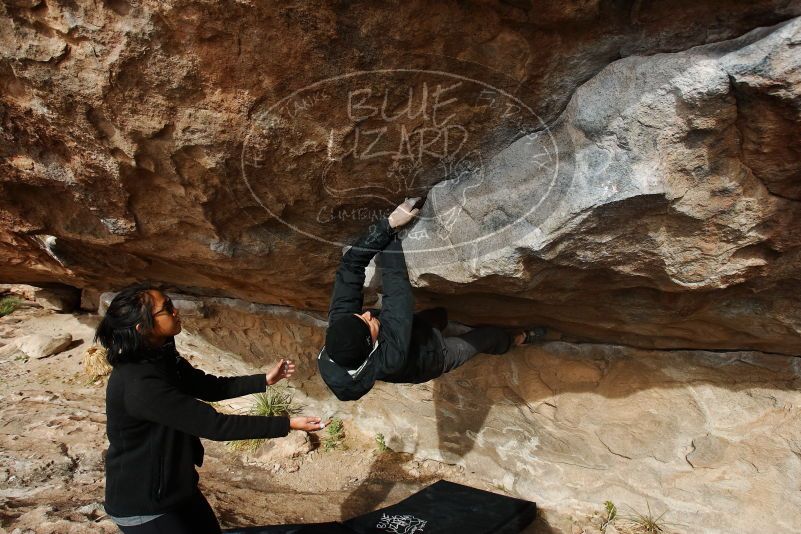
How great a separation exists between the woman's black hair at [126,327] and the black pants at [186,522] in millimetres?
580

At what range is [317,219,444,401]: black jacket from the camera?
2.39 m

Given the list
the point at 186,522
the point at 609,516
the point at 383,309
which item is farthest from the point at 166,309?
the point at 609,516

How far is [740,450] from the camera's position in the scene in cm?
272

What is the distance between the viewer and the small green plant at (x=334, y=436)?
409 centimetres

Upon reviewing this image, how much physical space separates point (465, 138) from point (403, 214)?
0.41 metres

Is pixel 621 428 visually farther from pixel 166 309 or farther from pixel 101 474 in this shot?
pixel 101 474

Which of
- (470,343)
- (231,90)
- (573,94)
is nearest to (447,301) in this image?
(470,343)

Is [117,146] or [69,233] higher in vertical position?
[117,146]

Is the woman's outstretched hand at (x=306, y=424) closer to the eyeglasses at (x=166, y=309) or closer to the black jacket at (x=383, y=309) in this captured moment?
the black jacket at (x=383, y=309)

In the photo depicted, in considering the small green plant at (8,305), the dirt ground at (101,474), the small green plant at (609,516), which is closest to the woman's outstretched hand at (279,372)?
the dirt ground at (101,474)

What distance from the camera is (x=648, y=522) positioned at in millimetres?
2959

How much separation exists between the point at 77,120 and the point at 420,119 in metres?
1.26

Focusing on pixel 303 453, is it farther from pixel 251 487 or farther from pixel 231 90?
pixel 231 90

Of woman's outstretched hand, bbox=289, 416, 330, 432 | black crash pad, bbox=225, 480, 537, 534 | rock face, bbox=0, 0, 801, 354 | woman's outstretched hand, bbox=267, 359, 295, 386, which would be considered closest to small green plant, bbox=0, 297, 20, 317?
rock face, bbox=0, 0, 801, 354
